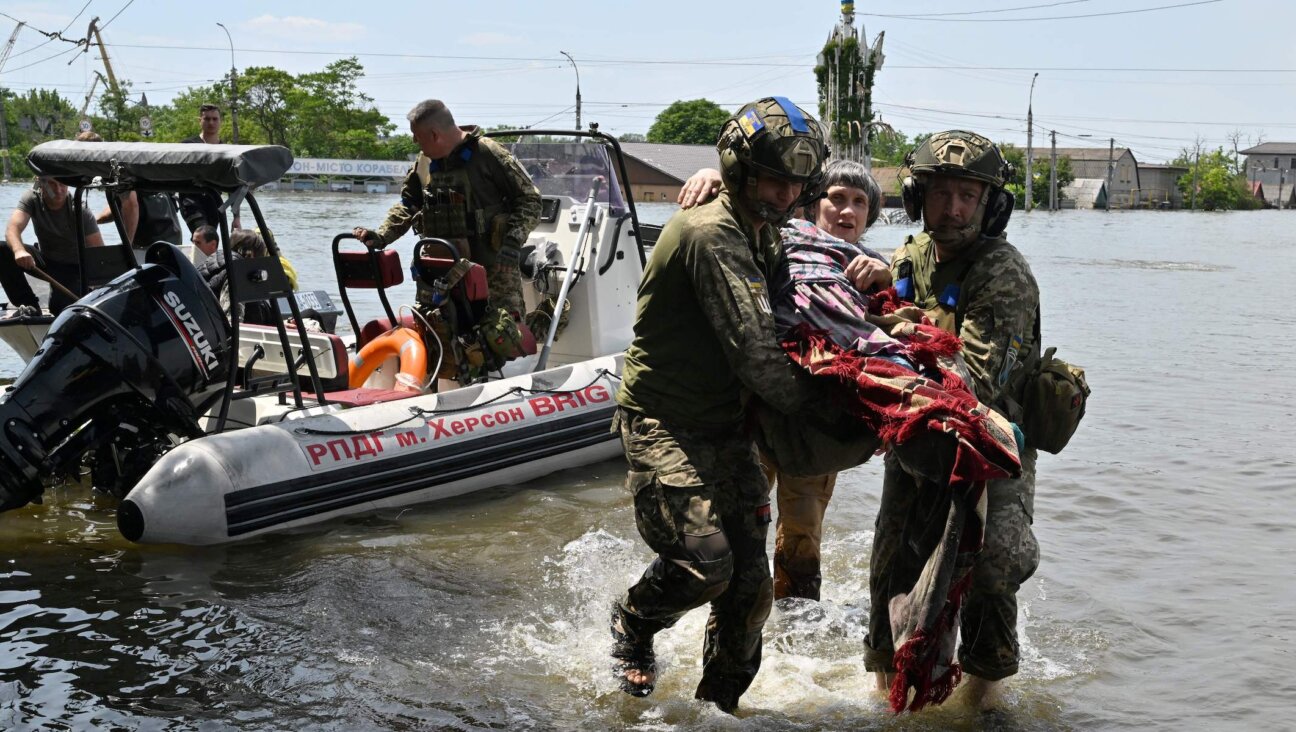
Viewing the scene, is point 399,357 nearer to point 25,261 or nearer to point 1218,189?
point 25,261

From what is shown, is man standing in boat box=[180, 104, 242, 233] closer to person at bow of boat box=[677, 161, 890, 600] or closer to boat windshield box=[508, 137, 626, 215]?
boat windshield box=[508, 137, 626, 215]

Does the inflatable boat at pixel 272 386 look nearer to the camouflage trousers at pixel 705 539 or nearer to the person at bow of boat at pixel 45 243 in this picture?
the person at bow of boat at pixel 45 243

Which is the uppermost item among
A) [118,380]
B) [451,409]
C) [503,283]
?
[503,283]

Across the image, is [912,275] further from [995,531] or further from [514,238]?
[514,238]

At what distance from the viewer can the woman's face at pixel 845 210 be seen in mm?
5152

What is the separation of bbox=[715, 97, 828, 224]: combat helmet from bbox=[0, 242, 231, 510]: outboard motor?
3.76m

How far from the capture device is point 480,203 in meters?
8.23

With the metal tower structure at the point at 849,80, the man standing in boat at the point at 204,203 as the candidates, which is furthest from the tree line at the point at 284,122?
the man standing in boat at the point at 204,203

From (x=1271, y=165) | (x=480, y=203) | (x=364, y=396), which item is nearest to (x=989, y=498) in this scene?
(x=364, y=396)

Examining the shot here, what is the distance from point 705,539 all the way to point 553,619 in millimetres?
2029

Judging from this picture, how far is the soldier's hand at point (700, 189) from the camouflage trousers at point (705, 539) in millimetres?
862

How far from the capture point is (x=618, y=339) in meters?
9.59

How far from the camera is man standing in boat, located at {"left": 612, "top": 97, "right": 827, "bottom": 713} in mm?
3791

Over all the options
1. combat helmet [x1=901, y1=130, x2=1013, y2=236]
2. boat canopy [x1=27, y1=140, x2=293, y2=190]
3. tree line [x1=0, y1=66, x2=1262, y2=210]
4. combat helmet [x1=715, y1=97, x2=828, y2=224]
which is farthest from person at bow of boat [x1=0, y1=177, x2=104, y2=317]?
tree line [x1=0, y1=66, x2=1262, y2=210]
